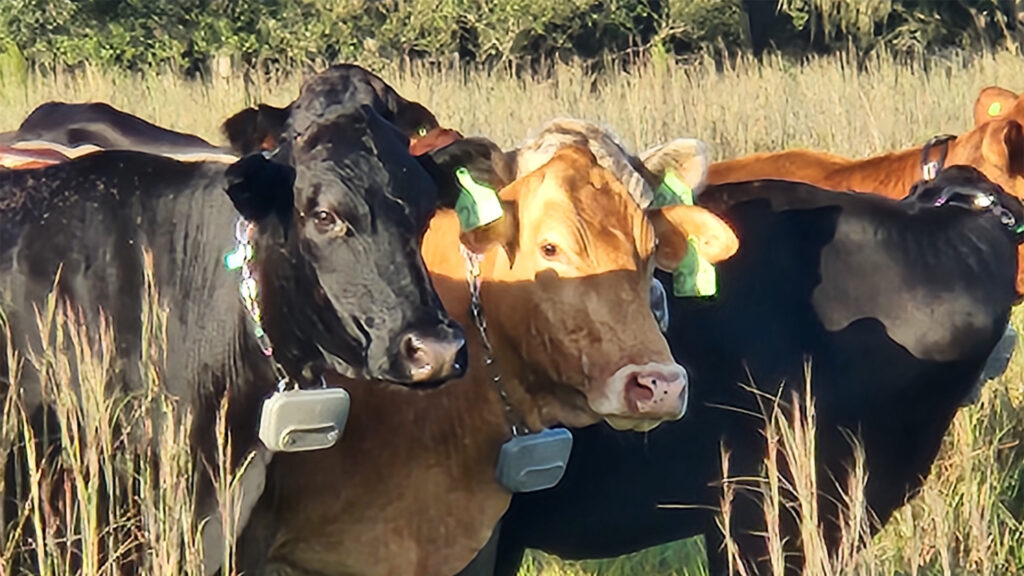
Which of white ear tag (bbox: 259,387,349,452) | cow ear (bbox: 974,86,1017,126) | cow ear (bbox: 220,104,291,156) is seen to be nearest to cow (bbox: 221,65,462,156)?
cow ear (bbox: 220,104,291,156)

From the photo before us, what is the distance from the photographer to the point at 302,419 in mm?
2965

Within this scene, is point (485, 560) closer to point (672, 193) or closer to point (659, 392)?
point (659, 392)

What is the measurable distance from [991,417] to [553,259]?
2248mm

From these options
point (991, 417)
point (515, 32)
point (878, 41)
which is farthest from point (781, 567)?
point (878, 41)

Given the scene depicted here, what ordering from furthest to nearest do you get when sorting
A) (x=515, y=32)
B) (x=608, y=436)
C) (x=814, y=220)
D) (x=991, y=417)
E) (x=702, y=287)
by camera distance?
(x=515, y=32)
(x=991, y=417)
(x=814, y=220)
(x=608, y=436)
(x=702, y=287)

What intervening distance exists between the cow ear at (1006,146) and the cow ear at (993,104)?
0.51 metres

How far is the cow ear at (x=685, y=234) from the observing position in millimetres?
3508

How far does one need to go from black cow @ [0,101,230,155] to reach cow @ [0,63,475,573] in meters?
1.46

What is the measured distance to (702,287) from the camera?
3.50 meters

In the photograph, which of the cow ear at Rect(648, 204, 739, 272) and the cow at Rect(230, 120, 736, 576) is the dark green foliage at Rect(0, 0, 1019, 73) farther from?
the cow at Rect(230, 120, 736, 576)

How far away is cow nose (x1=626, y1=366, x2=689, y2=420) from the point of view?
2973 millimetres

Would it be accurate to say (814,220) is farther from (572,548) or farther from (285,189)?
(285,189)

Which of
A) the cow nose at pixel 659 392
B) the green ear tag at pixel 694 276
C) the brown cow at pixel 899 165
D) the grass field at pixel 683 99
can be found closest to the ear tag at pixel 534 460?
the cow nose at pixel 659 392

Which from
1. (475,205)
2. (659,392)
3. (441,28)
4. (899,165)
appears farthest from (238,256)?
(441,28)
